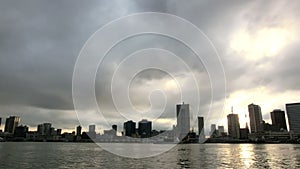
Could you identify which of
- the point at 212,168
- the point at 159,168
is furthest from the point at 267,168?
the point at 159,168

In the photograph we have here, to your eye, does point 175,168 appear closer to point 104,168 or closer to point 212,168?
point 212,168

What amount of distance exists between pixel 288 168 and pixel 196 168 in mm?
19761

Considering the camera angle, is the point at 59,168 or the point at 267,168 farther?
the point at 267,168

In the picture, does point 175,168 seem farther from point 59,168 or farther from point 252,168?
point 59,168

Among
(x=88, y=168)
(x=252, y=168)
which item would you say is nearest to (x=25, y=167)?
(x=88, y=168)

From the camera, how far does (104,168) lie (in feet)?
168

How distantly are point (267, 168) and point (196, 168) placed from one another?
15544 millimetres

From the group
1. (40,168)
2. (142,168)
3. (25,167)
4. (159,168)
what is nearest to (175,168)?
(159,168)

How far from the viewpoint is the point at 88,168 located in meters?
50.9

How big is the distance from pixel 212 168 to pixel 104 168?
2254 centimetres


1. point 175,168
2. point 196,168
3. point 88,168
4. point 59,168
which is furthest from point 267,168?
point 59,168

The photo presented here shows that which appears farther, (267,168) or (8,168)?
(267,168)

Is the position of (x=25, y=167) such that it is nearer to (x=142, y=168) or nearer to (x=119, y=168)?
(x=119, y=168)

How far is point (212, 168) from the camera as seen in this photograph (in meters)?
52.5
